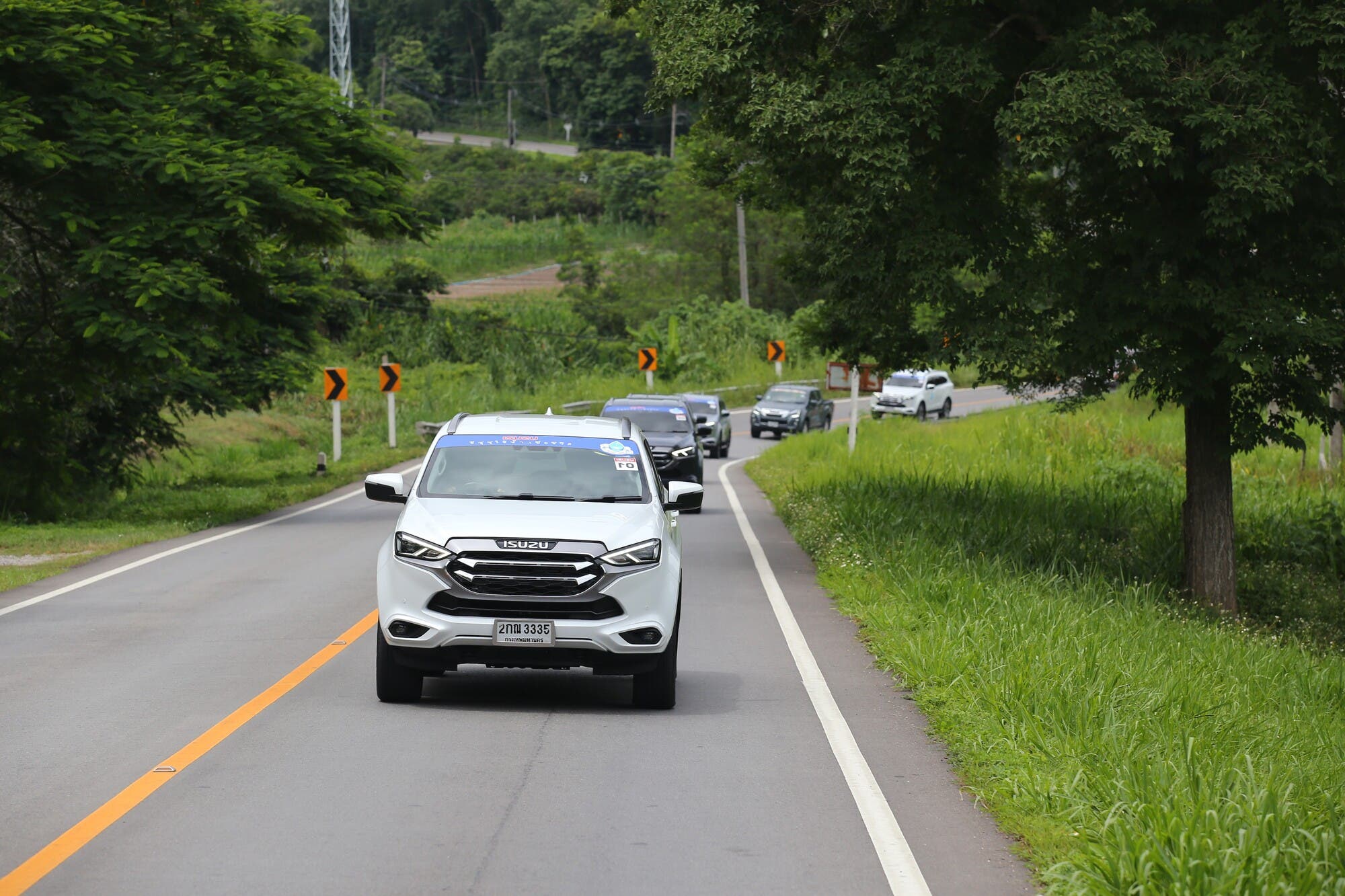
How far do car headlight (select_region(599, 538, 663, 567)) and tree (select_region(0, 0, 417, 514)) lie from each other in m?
13.3

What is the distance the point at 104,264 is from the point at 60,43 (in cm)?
300

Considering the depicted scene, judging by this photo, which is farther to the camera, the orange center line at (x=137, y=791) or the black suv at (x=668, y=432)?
the black suv at (x=668, y=432)

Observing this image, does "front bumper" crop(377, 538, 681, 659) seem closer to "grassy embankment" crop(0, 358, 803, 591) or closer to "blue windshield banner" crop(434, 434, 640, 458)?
"blue windshield banner" crop(434, 434, 640, 458)

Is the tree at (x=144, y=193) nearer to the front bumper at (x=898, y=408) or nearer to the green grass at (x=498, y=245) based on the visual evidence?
the front bumper at (x=898, y=408)

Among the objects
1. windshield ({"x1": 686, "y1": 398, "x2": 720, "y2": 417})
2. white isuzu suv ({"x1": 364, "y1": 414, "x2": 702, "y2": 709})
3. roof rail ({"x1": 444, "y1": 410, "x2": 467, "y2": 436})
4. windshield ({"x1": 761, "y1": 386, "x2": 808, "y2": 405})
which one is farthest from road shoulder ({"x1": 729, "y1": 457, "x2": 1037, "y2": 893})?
windshield ({"x1": 761, "y1": 386, "x2": 808, "y2": 405})

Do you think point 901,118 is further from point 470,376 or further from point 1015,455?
point 470,376

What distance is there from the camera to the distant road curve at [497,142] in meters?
114

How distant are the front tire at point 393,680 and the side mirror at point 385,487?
3.74 ft

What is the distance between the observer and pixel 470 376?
58.3m

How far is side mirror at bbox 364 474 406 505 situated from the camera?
10.2 m

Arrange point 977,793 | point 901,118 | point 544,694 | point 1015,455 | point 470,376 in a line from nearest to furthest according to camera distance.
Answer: point 977,793
point 544,694
point 901,118
point 1015,455
point 470,376

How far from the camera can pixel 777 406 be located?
50.6m

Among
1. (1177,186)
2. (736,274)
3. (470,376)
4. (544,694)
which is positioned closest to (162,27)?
(1177,186)

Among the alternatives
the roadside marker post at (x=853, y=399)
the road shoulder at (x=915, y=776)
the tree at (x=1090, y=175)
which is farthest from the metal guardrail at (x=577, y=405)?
the road shoulder at (x=915, y=776)
